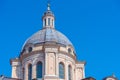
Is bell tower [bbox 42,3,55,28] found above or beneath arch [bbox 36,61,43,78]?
above

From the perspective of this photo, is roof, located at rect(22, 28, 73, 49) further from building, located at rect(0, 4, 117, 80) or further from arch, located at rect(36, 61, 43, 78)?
arch, located at rect(36, 61, 43, 78)

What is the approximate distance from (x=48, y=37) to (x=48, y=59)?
→ 17.0 ft

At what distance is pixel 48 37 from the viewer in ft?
309

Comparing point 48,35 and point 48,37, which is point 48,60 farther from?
point 48,35

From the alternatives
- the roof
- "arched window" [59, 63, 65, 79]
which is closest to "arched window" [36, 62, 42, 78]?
"arched window" [59, 63, 65, 79]

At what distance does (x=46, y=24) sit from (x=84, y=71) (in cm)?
1081

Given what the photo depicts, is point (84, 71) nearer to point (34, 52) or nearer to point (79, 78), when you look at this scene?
point (79, 78)

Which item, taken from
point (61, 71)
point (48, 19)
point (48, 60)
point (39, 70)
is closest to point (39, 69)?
point (39, 70)

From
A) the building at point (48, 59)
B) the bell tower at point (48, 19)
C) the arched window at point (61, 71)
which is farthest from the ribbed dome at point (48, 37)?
the arched window at point (61, 71)

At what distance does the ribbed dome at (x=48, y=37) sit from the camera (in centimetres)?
9385

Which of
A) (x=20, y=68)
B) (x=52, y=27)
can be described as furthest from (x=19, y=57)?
(x=52, y=27)

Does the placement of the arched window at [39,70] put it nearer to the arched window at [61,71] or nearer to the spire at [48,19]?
the arched window at [61,71]

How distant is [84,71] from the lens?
96.6 meters

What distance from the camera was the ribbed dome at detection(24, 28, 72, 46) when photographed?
93850 millimetres
